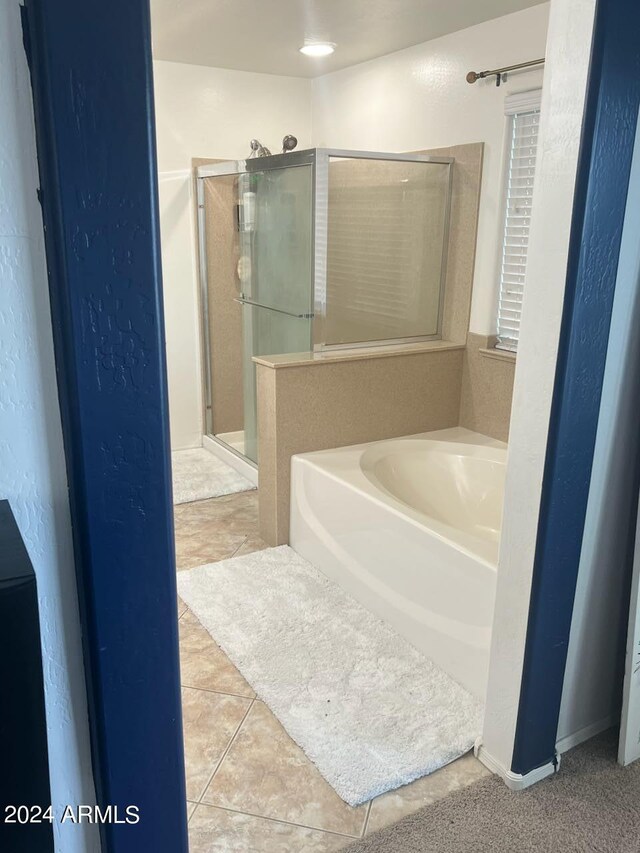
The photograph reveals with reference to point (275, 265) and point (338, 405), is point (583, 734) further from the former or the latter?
point (275, 265)

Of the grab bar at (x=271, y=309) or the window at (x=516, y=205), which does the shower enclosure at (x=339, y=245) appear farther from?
the window at (x=516, y=205)

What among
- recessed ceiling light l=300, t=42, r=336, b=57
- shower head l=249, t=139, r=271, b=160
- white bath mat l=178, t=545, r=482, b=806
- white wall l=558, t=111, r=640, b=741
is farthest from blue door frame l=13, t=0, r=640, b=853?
shower head l=249, t=139, r=271, b=160

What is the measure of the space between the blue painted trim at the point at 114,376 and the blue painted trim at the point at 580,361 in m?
0.95

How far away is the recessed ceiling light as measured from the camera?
332cm

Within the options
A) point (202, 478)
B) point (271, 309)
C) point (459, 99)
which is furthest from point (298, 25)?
point (202, 478)

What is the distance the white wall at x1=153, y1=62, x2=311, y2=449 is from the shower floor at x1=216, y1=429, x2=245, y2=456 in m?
0.29

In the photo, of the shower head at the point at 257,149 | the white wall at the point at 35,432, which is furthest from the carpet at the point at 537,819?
the shower head at the point at 257,149

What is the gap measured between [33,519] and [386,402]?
7.93 feet

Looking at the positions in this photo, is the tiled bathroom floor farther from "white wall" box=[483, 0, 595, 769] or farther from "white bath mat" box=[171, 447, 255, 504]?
"white bath mat" box=[171, 447, 255, 504]

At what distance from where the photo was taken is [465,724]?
A: 6.81 feet

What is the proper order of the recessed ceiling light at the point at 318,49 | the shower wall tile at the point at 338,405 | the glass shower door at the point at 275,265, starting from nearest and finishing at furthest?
the shower wall tile at the point at 338,405 → the glass shower door at the point at 275,265 → the recessed ceiling light at the point at 318,49

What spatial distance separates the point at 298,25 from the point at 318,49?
1.38ft

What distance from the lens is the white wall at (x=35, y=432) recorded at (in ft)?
2.63

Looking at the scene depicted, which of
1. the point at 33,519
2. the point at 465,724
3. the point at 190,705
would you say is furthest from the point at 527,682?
the point at 33,519
